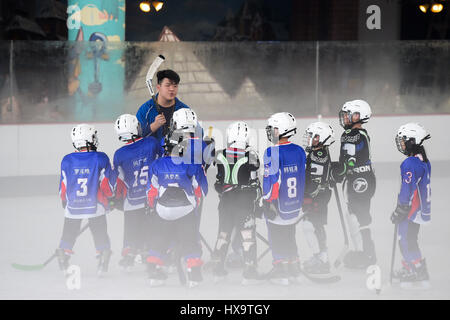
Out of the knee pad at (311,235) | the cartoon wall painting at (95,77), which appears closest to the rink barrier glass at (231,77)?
the cartoon wall painting at (95,77)

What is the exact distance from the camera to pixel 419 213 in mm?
3955

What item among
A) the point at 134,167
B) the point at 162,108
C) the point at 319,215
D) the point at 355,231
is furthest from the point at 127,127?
the point at 355,231

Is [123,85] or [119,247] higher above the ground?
[123,85]

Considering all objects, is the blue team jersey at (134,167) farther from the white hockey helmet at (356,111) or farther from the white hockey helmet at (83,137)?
the white hockey helmet at (356,111)

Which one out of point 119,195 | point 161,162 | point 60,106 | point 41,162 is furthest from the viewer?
point 60,106

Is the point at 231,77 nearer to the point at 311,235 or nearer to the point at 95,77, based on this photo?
the point at 95,77

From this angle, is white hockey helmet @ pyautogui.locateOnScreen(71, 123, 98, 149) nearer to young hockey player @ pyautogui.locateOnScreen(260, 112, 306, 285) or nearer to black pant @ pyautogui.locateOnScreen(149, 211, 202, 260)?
black pant @ pyautogui.locateOnScreen(149, 211, 202, 260)

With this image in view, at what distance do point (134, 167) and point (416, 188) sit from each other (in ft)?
5.33

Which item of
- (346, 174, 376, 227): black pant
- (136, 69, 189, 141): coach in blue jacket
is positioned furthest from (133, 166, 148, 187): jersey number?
(346, 174, 376, 227): black pant
